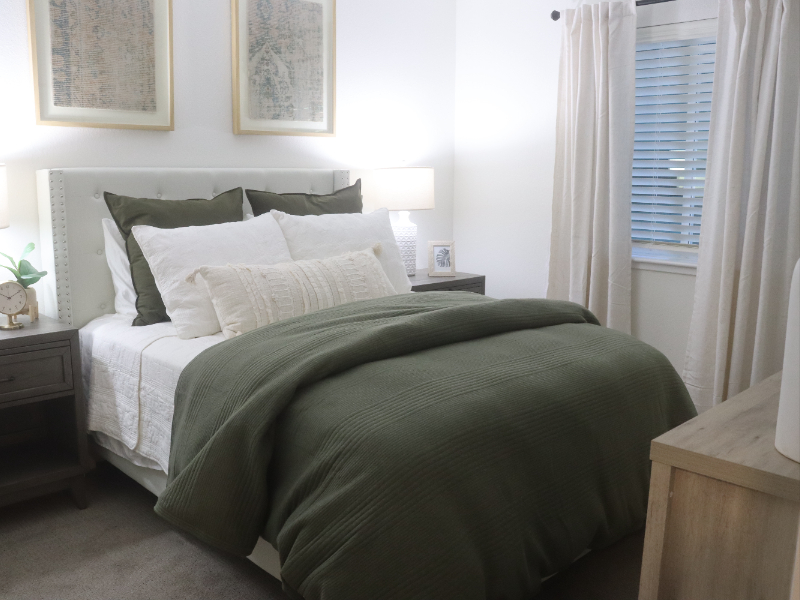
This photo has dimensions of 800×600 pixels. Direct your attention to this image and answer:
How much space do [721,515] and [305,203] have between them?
2497 mm

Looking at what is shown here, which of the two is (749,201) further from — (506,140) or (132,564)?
(132,564)

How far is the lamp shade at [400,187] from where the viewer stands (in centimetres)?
396

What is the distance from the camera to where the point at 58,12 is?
2973 millimetres

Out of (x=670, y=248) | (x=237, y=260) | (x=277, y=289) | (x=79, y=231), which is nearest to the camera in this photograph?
(x=277, y=289)

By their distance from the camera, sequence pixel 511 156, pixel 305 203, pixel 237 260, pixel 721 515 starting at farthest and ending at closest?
pixel 511 156 < pixel 305 203 < pixel 237 260 < pixel 721 515

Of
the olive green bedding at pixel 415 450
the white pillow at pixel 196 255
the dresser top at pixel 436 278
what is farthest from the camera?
the dresser top at pixel 436 278

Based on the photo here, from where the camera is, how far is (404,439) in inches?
68.2

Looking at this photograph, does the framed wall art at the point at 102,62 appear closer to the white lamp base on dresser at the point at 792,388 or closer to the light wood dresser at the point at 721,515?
the light wood dresser at the point at 721,515

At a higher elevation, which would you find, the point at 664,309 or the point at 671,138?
the point at 671,138

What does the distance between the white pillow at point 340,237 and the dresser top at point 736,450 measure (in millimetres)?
1835

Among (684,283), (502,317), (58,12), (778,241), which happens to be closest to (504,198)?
(684,283)

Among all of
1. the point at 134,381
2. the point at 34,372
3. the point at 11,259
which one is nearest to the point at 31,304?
the point at 11,259

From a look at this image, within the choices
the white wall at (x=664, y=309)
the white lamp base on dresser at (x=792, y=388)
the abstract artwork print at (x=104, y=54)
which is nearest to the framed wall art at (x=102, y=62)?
the abstract artwork print at (x=104, y=54)

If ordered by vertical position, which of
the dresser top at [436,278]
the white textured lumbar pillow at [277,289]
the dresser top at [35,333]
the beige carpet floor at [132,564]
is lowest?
the beige carpet floor at [132,564]
